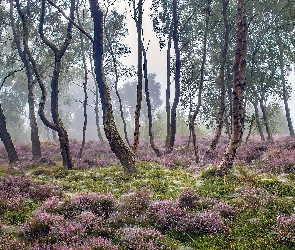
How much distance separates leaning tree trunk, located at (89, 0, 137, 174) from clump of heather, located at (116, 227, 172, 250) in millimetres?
7373

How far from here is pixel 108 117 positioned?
1436 centimetres

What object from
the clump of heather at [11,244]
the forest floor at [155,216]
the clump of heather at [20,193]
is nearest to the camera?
the clump of heather at [11,244]

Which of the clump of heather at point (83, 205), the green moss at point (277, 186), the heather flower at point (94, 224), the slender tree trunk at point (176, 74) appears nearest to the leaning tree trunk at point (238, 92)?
the green moss at point (277, 186)

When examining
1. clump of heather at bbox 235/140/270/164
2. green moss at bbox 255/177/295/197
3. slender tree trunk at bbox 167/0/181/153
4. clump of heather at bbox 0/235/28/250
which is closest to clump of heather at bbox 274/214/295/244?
green moss at bbox 255/177/295/197

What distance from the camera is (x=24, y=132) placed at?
3100 inches

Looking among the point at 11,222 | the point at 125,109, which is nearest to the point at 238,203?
the point at 11,222

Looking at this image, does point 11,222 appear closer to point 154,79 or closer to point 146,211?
point 146,211

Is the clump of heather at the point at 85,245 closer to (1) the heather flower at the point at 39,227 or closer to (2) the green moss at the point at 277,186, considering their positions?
(1) the heather flower at the point at 39,227

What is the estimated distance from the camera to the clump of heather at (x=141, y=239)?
20.2ft

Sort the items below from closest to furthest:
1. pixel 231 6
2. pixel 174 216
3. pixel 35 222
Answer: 1. pixel 35 222
2. pixel 174 216
3. pixel 231 6

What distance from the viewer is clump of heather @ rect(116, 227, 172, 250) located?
6.16 m

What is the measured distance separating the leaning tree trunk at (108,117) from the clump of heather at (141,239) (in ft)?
24.2

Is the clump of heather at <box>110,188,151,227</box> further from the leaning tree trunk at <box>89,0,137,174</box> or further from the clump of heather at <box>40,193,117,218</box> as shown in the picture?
the leaning tree trunk at <box>89,0,137,174</box>

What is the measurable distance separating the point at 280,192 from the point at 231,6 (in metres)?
25.4
